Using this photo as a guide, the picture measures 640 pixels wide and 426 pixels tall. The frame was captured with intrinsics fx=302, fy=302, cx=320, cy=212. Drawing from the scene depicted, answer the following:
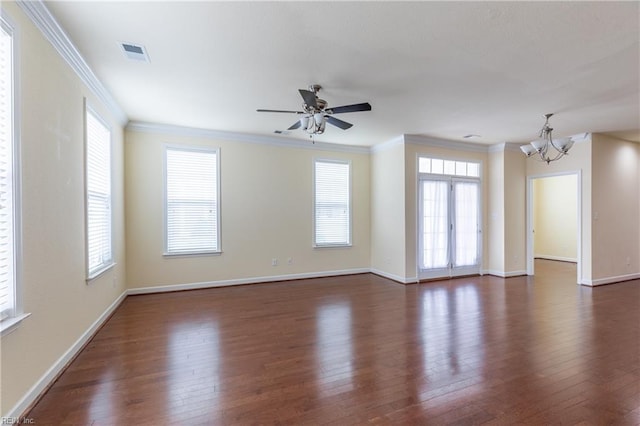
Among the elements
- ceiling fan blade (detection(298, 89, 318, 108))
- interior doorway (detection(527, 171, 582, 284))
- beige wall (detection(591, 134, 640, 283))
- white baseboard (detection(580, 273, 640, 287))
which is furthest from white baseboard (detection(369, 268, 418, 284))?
interior doorway (detection(527, 171, 582, 284))

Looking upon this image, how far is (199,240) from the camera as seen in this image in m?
5.38

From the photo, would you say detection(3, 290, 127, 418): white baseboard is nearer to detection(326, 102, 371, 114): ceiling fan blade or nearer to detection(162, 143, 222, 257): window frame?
detection(162, 143, 222, 257): window frame

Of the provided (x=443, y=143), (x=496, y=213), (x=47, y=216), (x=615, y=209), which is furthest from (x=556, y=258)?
(x=47, y=216)

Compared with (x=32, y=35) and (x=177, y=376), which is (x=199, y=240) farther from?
(x=32, y=35)

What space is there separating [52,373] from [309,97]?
319 cm

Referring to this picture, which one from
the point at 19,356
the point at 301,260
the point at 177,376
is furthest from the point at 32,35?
the point at 301,260

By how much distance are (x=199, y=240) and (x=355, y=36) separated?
4260mm

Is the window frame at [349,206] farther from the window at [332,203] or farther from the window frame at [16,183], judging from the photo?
the window frame at [16,183]

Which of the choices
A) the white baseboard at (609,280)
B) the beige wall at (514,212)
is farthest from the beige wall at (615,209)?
the beige wall at (514,212)

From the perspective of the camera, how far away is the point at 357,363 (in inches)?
107

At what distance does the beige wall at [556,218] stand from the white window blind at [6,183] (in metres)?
10.1

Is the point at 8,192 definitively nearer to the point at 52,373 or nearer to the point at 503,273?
the point at 52,373

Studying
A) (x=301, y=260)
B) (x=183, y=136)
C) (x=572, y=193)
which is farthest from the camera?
(x=572, y=193)

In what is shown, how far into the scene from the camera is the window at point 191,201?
517 centimetres
